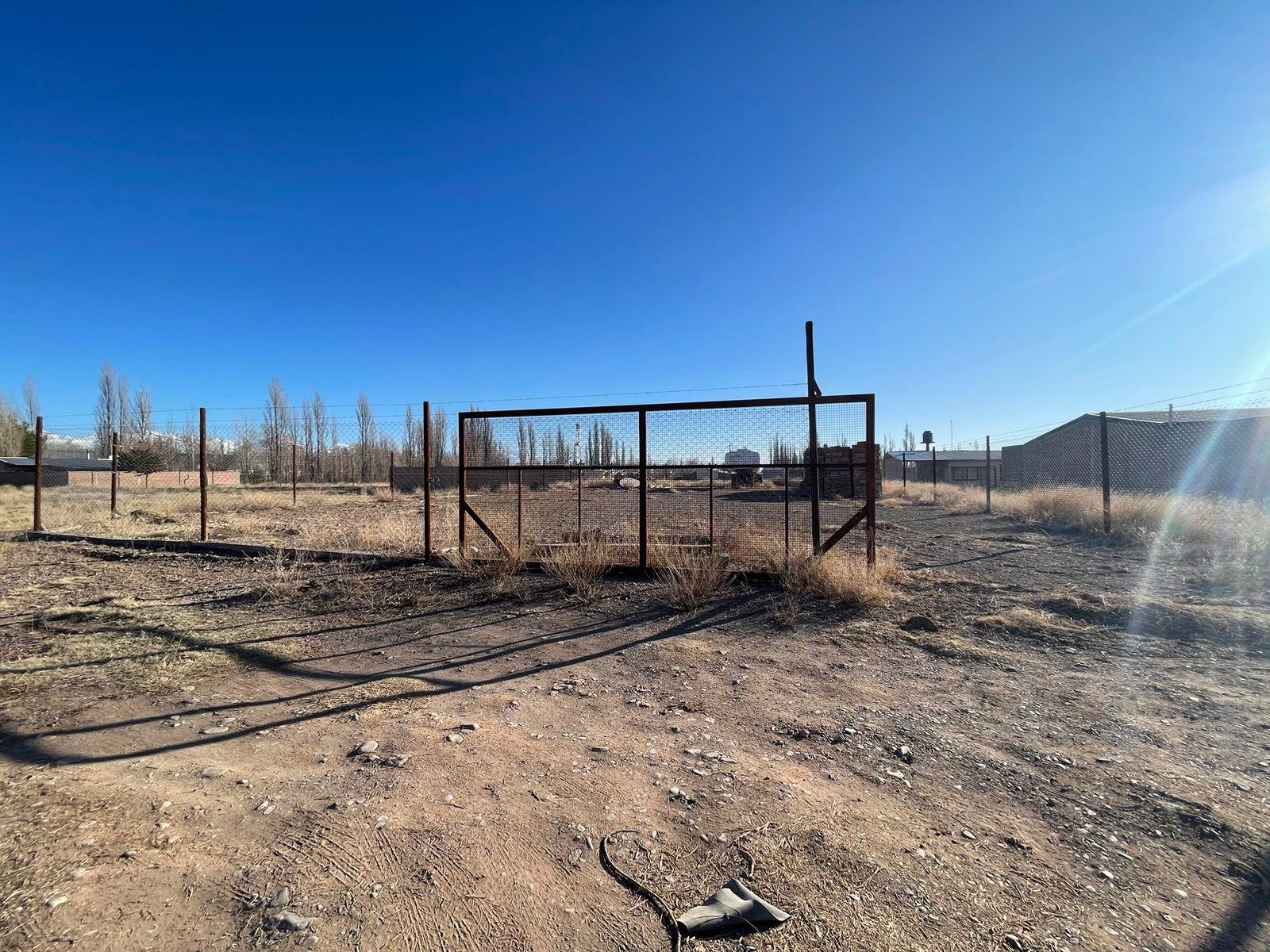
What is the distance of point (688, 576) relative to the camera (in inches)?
250

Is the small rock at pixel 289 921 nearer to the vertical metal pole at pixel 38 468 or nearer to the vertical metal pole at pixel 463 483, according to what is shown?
the vertical metal pole at pixel 463 483

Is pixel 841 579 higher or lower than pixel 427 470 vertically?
lower

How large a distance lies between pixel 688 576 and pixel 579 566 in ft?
4.66

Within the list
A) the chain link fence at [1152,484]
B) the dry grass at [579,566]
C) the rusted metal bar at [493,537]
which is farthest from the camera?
the chain link fence at [1152,484]

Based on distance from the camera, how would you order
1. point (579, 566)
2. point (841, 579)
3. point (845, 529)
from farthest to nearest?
point (579, 566), point (845, 529), point (841, 579)

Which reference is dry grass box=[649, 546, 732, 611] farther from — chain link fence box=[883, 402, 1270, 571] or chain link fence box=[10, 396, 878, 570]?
chain link fence box=[883, 402, 1270, 571]

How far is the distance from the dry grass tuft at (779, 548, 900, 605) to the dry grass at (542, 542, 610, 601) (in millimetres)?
2255

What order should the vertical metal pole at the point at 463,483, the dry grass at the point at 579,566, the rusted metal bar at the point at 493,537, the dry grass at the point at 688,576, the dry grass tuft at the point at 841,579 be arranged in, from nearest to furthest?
the dry grass tuft at the point at 841,579 < the dry grass at the point at 688,576 < the dry grass at the point at 579,566 < the rusted metal bar at the point at 493,537 < the vertical metal pole at the point at 463,483

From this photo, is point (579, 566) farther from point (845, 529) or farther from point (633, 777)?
point (633, 777)

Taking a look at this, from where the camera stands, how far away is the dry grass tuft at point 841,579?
19.2 feet

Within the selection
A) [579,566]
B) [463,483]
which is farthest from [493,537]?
[579,566]

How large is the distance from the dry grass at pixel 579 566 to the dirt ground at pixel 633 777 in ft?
3.24

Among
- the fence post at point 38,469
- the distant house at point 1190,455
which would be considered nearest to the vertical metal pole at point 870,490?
the fence post at point 38,469

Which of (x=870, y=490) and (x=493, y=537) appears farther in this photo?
(x=493, y=537)
